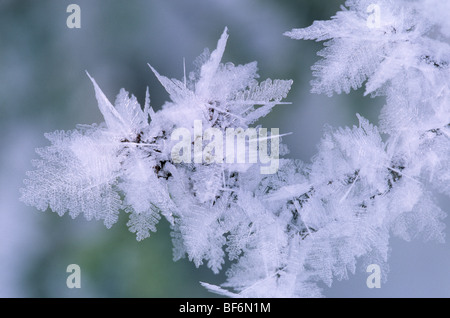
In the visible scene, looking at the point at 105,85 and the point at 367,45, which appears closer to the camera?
the point at 367,45

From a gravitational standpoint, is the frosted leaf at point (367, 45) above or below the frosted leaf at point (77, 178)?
above

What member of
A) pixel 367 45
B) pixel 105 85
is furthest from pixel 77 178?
pixel 367 45

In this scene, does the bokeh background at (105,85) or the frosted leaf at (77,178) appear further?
the bokeh background at (105,85)

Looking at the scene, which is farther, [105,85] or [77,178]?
[105,85]

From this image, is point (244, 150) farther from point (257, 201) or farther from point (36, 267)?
point (36, 267)

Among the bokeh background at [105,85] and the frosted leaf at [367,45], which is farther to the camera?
the bokeh background at [105,85]

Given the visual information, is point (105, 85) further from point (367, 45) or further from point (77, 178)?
point (367, 45)

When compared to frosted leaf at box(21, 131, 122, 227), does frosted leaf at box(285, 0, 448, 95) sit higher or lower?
higher

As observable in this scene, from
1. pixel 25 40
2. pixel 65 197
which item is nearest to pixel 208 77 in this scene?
pixel 65 197

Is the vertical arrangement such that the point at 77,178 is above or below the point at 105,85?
below
